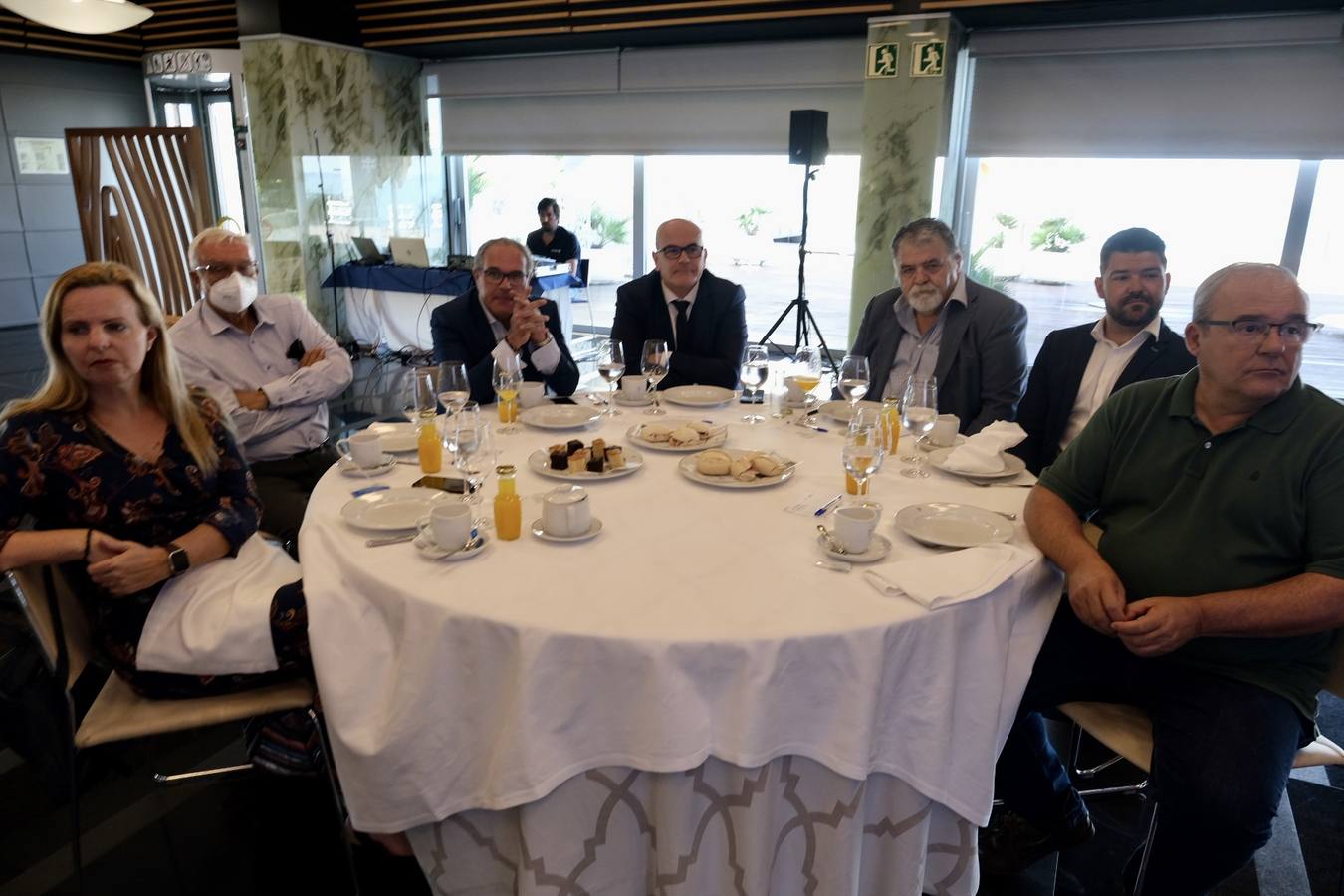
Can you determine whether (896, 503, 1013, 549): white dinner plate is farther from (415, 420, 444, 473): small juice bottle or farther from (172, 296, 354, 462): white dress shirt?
(172, 296, 354, 462): white dress shirt

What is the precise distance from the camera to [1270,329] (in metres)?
1.71

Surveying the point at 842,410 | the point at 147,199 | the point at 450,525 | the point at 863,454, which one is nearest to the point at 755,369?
the point at 842,410

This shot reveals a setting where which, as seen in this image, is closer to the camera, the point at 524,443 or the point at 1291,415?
the point at 1291,415

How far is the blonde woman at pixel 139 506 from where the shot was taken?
1758mm

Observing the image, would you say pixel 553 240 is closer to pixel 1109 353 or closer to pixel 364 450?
pixel 1109 353

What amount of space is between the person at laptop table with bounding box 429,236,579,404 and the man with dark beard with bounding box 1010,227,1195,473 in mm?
1785

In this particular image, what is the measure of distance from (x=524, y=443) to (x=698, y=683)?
122 cm

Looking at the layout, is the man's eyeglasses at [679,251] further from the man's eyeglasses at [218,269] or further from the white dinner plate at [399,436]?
the man's eyeglasses at [218,269]

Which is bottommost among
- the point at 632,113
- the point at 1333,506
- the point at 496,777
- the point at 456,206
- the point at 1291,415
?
the point at 496,777

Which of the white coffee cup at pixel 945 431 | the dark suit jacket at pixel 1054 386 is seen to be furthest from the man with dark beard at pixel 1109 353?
the white coffee cup at pixel 945 431

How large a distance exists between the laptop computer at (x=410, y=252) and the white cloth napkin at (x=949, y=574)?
668 cm

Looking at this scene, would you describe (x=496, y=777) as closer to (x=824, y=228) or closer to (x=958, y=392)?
(x=958, y=392)

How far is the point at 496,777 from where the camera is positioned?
1.44 metres

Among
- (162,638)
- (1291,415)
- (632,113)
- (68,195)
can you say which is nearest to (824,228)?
(632,113)
